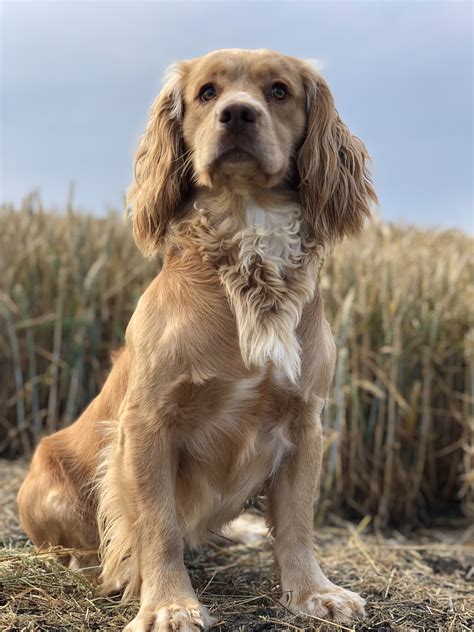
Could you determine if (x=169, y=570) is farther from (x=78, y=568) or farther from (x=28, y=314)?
(x=28, y=314)

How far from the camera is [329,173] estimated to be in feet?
9.53

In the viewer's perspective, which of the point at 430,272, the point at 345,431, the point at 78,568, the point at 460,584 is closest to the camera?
the point at 78,568

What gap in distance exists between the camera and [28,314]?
6.31 m

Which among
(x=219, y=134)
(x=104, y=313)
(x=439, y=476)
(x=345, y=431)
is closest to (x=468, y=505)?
(x=439, y=476)

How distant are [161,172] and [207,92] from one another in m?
0.34

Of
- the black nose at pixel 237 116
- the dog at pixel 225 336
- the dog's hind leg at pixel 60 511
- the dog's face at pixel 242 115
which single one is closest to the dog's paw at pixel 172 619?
the dog at pixel 225 336

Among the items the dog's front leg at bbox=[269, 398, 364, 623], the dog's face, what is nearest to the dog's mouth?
the dog's face

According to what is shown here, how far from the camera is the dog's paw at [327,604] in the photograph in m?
2.65

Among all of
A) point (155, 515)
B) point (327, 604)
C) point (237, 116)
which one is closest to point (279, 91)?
point (237, 116)

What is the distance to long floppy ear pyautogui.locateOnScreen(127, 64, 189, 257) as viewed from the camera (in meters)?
2.91

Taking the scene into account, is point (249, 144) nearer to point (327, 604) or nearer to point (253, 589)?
point (327, 604)

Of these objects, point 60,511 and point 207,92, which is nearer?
point 207,92

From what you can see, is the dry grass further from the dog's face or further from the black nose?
the black nose

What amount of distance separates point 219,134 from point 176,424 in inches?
38.2
